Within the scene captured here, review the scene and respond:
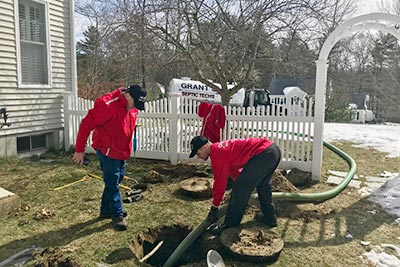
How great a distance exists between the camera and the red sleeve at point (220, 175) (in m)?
3.19

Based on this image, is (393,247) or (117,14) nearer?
(393,247)

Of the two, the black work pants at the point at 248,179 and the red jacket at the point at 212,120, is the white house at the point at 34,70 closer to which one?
the red jacket at the point at 212,120

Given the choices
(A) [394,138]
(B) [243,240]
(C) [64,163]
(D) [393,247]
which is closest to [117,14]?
(C) [64,163]

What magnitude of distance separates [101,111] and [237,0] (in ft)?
16.2

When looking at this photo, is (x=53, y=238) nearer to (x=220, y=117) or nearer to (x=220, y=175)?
(x=220, y=175)

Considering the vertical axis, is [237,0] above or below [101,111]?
above

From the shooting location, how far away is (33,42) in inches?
278

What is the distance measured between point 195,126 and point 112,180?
3.11 m

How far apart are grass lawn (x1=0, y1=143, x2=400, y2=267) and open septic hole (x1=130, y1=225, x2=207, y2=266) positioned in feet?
0.25

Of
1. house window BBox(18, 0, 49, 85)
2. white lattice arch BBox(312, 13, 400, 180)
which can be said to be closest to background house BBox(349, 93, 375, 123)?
white lattice arch BBox(312, 13, 400, 180)

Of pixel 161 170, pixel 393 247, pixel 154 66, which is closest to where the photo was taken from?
pixel 393 247

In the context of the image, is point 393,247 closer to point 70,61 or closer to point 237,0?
point 237,0

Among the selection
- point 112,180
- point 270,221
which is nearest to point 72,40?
point 112,180

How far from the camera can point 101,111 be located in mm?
3559
